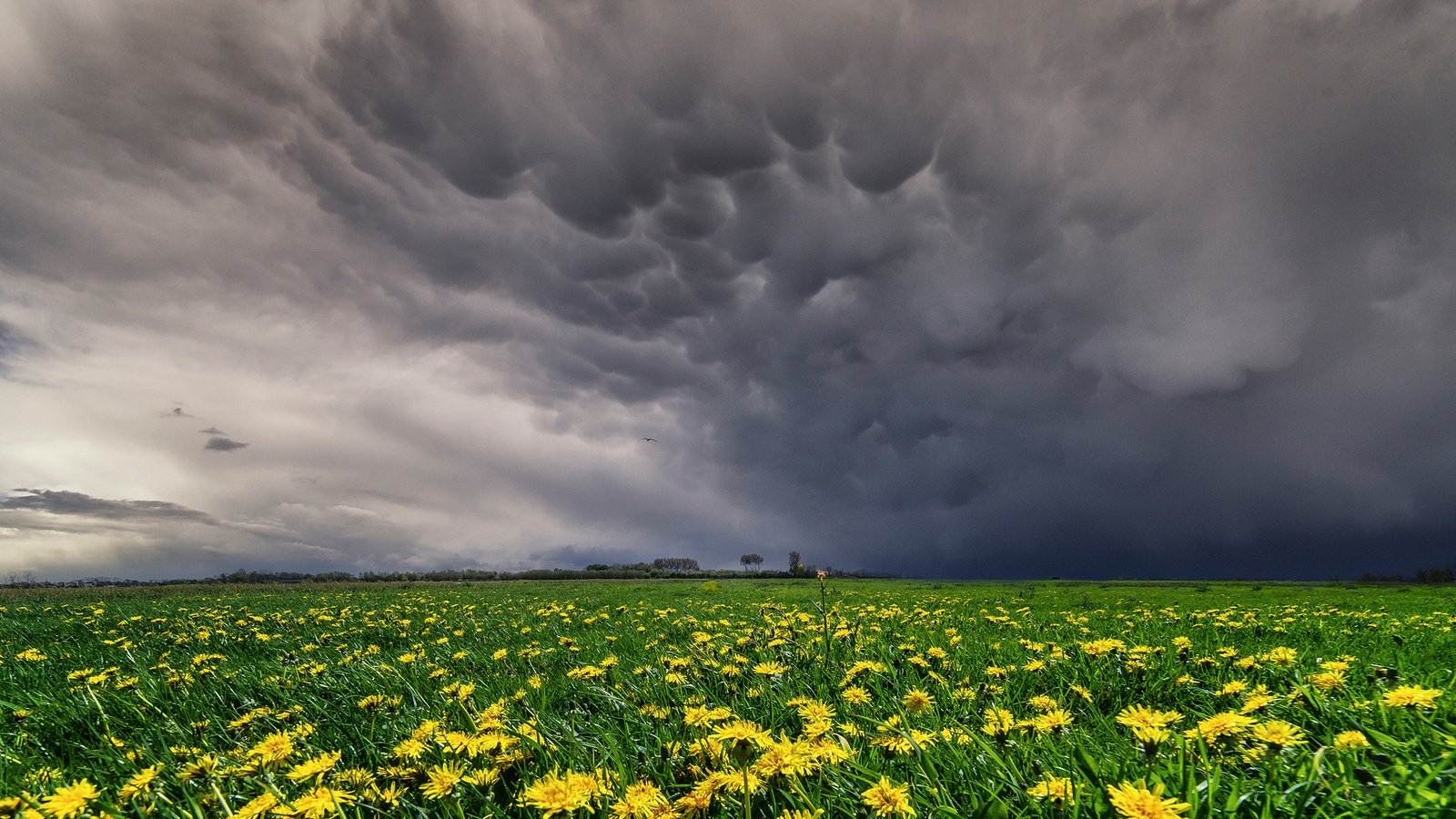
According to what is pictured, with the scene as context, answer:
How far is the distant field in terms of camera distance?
7.57 feet

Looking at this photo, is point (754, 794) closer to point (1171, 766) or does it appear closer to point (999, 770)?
point (999, 770)

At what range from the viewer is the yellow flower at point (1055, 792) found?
212 centimetres

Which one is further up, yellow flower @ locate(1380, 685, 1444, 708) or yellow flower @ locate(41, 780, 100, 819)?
yellow flower @ locate(1380, 685, 1444, 708)

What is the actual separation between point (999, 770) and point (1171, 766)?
0.67 metres

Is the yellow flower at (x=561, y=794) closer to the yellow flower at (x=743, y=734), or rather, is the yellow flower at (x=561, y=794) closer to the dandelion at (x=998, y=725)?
the yellow flower at (x=743, y=734)

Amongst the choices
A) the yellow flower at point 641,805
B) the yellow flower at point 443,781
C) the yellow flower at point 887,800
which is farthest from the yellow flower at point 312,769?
the yellow flower at point 887,800

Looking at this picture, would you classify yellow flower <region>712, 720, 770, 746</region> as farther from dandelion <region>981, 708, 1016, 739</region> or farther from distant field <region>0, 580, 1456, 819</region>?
dandelion <region>981, 708, 1016, 739</region>

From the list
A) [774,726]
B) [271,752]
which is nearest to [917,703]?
[774,726]

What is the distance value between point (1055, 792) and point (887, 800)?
60cm

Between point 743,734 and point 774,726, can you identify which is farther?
point 774,726

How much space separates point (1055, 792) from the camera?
2.16 metres

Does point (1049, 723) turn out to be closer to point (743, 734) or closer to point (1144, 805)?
point (1144, 805)

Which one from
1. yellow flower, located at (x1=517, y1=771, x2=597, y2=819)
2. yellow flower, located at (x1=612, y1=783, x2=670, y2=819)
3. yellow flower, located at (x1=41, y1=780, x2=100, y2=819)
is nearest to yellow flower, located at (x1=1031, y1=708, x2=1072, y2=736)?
yellow flower, located at (x1=612, y1=783, x2=670, y2=819)

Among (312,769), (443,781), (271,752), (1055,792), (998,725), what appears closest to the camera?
(1055,792)
